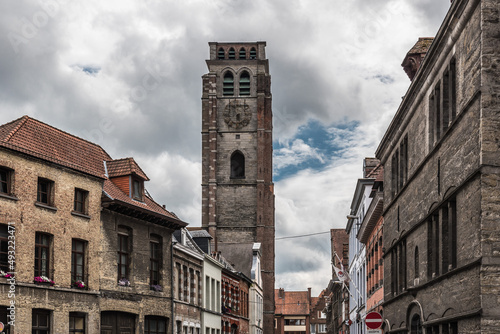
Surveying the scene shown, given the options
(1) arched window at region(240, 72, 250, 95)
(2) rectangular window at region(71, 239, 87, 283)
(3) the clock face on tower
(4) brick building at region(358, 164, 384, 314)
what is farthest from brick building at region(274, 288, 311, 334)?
(2) rectangular window at region(71, 239, 87, 283)

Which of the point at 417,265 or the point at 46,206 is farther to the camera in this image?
the point at 46,206

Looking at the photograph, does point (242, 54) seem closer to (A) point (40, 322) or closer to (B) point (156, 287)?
(B) point (156, 287)

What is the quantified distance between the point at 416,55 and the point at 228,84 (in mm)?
62029

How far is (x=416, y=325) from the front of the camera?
23328mm

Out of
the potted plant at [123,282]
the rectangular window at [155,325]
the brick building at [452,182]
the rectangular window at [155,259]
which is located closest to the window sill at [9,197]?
the potted plant at [123,282]

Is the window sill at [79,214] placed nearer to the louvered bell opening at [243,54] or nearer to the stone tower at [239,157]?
the stone tower at [239,157]

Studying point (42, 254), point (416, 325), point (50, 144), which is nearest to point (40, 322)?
point (42, 254)

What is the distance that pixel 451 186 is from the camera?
698 inches

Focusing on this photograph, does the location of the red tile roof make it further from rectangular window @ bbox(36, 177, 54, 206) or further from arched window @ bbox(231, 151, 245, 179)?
arched window @ bbox(231, 151, 245, 179)

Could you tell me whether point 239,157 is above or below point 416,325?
above

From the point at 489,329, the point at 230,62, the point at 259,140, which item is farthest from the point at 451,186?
the point at 230,62

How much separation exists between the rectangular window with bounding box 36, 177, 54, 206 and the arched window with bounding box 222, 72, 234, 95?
60.9m

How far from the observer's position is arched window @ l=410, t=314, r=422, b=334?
74.1 feet

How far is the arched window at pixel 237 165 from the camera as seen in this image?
84250 millimetres
